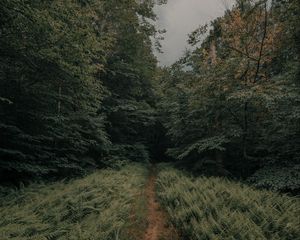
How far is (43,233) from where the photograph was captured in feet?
19.4

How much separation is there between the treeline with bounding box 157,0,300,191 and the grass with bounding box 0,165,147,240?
6.48 meters

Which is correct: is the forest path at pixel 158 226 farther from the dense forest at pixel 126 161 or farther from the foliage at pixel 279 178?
the foliage at pixel 279 178

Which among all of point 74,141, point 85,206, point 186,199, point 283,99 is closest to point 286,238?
point 186,199

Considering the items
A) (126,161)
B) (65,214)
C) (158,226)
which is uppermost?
(126,161)

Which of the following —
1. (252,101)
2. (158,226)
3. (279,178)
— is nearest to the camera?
(158,226)

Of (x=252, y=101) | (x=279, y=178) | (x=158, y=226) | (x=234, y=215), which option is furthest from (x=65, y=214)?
(x=252, y=101)

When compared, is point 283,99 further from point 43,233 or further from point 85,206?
point 43,233

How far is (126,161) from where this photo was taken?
20281mm

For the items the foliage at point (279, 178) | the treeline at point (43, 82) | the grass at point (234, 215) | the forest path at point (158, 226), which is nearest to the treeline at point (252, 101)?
Answer: the foliage at point (279, 178)

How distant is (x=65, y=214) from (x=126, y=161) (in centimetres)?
1308

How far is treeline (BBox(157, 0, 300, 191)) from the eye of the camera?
11883 millimetres

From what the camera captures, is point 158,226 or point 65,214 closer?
point 65,214

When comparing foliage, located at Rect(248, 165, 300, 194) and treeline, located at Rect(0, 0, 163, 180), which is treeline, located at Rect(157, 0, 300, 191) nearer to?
foliage, located at Rect(248, 165, 300, 194)

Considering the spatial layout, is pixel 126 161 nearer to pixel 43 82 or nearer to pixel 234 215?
pixel 43 82
